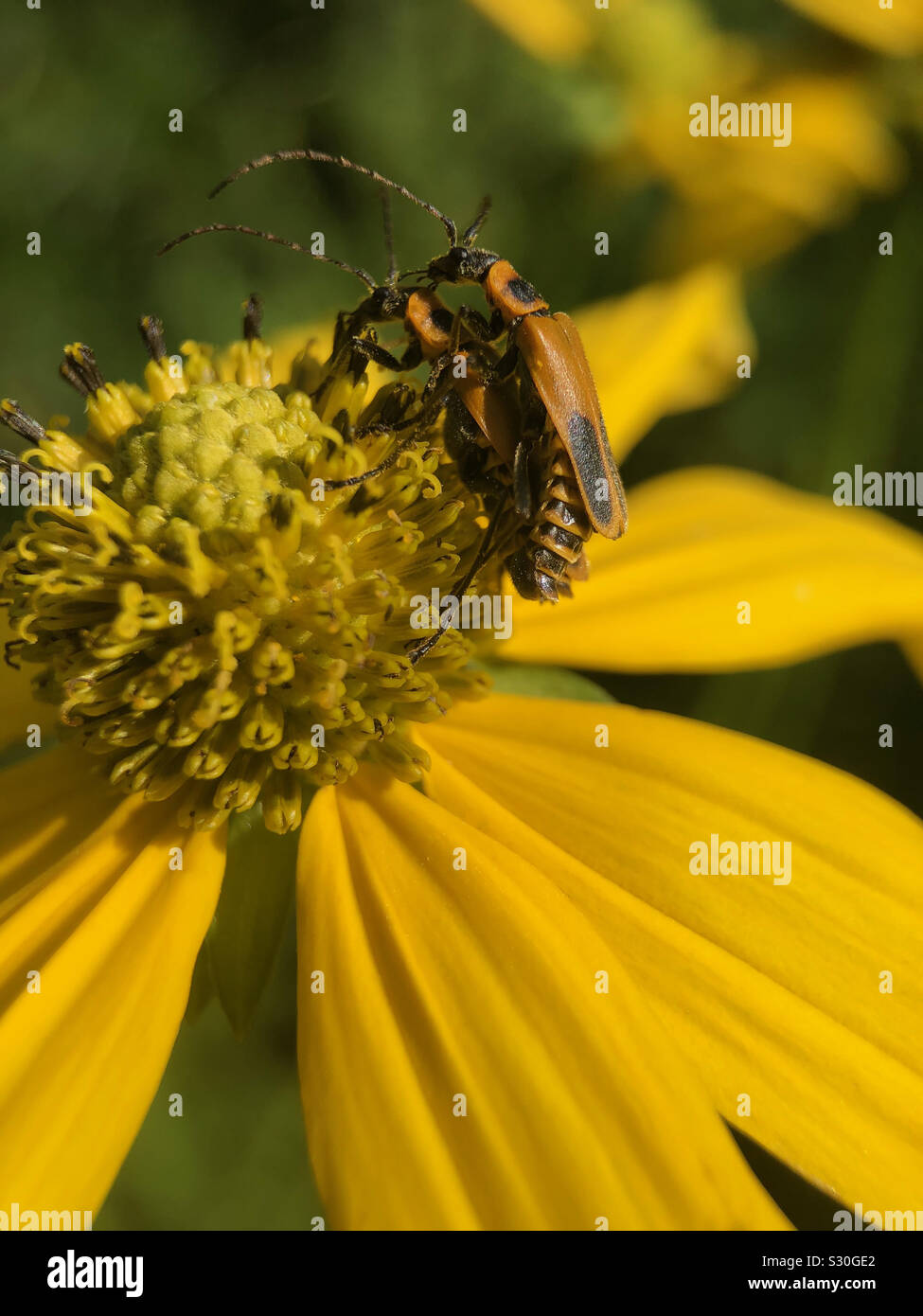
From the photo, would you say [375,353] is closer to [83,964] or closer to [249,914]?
[249,914]

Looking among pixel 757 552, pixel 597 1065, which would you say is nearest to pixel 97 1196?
pixel 597 1065

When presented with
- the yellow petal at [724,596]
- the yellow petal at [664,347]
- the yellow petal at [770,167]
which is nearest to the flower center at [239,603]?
the yellow petal at [724,596]

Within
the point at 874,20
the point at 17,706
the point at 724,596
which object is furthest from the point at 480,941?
the point at 874,20

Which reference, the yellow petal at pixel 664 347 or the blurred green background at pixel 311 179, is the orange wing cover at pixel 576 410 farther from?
the blurred green background at pixel 311 179

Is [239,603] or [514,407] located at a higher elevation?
[514,407]

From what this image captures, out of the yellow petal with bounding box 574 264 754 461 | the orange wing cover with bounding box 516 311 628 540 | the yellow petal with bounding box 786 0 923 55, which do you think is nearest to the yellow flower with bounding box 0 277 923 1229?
the orange wing cover with bounding box 516 311 628 540

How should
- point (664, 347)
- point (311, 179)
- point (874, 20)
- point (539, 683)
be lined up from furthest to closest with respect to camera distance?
point (311, 179), point (874, 20), point (664, 347), point (539, 683)

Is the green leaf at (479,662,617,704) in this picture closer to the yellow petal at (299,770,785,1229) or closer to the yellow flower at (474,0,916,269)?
the yellow petal at (299,770,785,1229)
